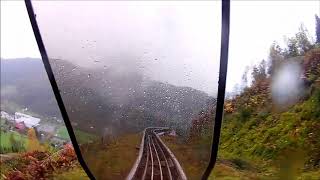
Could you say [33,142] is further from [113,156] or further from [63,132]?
[113,156]

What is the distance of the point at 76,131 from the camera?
5.73 ft

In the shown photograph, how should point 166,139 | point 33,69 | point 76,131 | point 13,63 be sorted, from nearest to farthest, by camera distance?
point 166,139 → point 76,131 → point 33,69 → point 13,63

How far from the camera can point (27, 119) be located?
2.89m

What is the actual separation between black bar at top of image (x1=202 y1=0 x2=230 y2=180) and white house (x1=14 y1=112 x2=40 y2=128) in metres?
1.45

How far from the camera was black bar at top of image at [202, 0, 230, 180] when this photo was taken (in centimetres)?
140

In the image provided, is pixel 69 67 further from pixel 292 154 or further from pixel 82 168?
pixel 292 154

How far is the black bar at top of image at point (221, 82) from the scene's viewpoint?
1400 mm

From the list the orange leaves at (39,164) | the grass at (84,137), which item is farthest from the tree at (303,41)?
the orange leaves at (39,164)

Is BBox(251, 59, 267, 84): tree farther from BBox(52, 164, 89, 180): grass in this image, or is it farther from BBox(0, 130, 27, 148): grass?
BBox(0, 130, 27, 148): grass

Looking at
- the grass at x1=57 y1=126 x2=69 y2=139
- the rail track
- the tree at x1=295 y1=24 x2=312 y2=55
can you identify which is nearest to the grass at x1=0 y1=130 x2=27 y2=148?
the grass at x1=57 y1=126 x2=69 y2=139

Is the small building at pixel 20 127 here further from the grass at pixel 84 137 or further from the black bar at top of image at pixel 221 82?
the black bar at top of image at pixel 221 82

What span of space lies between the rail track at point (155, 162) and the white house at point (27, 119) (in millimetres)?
1325

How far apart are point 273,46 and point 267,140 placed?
365mm

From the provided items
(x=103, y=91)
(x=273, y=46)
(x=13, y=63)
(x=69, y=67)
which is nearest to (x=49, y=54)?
(x=69, y=67)
